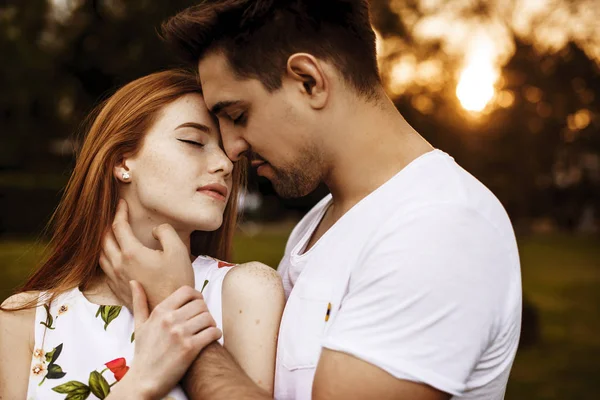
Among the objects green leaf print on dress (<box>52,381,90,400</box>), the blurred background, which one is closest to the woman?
green leaf print on dress (<box>52,381,90,400</box>)

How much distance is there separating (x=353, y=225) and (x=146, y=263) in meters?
0.82

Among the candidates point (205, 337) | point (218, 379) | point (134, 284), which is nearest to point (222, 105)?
point (134, 284)

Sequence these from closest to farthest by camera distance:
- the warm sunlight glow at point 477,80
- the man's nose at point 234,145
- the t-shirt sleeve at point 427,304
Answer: the t-shirt sleeve at point 427,304 → the man's nose at point 234,145 → the warm sunlight glow at point 477,80

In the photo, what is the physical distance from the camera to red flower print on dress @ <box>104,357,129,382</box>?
2.58 metres

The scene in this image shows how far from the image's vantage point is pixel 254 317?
2.62 m

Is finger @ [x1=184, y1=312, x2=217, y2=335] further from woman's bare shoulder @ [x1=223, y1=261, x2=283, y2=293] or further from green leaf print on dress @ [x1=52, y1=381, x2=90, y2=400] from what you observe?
green leaf print on dress @ [x1=52, y1=381, x2=90, y2=400]

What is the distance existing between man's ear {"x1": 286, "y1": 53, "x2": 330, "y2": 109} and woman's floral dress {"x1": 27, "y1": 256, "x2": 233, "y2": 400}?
2.77ft

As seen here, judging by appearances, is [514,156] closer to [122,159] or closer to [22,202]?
[122,159]

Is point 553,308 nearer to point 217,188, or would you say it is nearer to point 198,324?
point 217,188

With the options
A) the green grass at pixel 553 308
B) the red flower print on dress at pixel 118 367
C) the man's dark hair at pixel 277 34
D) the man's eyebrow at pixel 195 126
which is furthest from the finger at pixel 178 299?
the green grass at pixel 553 308

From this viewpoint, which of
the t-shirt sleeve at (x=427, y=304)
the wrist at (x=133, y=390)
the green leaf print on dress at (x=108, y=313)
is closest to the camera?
the t-shirt sleeve at (x=427, y=304)

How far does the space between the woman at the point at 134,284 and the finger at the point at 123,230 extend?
5 centimetres

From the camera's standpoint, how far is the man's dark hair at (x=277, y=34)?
266 centimetres

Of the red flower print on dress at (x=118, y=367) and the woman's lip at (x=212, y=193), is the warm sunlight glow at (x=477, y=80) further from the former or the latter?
the red flower print on dress at (x=118, y=367)
